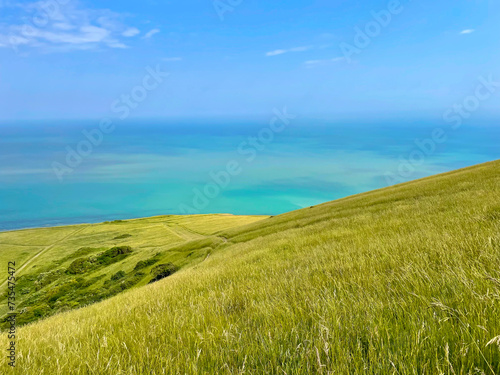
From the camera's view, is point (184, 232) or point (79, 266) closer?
point (79, 266)

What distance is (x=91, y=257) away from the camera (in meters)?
Result: 71.2

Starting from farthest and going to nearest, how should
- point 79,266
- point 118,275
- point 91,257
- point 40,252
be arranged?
point 40,252, point 91,257, point 79,266, point 118,275

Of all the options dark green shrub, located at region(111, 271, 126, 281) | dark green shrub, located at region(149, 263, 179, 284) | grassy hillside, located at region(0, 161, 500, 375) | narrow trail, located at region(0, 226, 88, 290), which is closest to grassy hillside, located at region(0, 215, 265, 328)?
narrow trail, located at region(0, 226, 88, 290)

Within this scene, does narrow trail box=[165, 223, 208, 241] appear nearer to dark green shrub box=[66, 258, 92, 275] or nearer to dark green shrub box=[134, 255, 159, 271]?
dark green shrub box=[134, 255, 159, 271]

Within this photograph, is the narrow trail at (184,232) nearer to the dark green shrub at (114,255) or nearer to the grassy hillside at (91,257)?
the grassy hillside at (91,257)

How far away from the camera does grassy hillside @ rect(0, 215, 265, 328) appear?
46369 millimetres

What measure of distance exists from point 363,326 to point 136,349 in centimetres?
242

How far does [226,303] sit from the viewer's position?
14.1 ft

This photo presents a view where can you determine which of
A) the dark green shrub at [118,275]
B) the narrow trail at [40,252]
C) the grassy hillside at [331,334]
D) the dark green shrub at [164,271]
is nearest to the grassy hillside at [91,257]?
the narrow trail at [40,252]

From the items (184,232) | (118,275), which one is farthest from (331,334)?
(184,232)

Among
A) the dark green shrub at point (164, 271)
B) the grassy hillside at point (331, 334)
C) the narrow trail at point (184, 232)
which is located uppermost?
the narrow trail at point (184, 232)

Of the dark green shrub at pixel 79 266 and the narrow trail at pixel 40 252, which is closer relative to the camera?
the dark green shrub at pixel 79 266

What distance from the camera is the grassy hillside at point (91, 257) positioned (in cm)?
4637

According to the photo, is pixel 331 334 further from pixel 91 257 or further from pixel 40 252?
pixel 40 252
